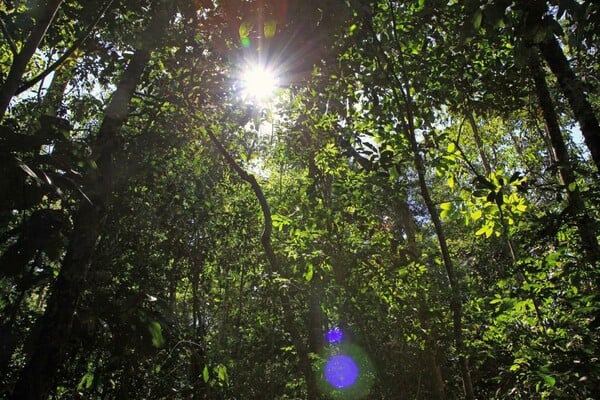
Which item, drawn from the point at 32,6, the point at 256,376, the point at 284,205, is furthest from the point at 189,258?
the point at 32,6

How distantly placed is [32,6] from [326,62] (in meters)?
2.35

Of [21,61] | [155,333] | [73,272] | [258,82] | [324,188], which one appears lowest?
[155,333]

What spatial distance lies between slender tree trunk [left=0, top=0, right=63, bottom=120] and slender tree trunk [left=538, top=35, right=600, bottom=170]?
2921 mm

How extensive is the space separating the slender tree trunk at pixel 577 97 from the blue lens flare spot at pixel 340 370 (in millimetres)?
3362

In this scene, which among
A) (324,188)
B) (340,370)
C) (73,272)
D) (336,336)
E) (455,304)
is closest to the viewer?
(73,272)

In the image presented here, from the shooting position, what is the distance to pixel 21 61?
5.66ft

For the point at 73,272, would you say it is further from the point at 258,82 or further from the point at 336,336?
the point at 336,336

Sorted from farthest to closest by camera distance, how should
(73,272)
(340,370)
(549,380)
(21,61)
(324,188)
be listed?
(340,370), (324,188), (73,272), (549,380), (21,61)

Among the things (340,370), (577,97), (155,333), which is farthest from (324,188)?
(155,333)

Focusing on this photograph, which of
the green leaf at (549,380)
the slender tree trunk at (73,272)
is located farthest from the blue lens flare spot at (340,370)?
the slender tree trunk at (73,272)

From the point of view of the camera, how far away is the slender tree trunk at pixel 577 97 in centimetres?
283

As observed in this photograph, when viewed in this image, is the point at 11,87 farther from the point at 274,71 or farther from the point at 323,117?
the point at 323,117

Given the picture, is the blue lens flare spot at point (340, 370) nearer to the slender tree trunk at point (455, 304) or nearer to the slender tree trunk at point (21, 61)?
the slender tree trunk at point (455, 304)

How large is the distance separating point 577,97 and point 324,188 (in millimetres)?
2448
